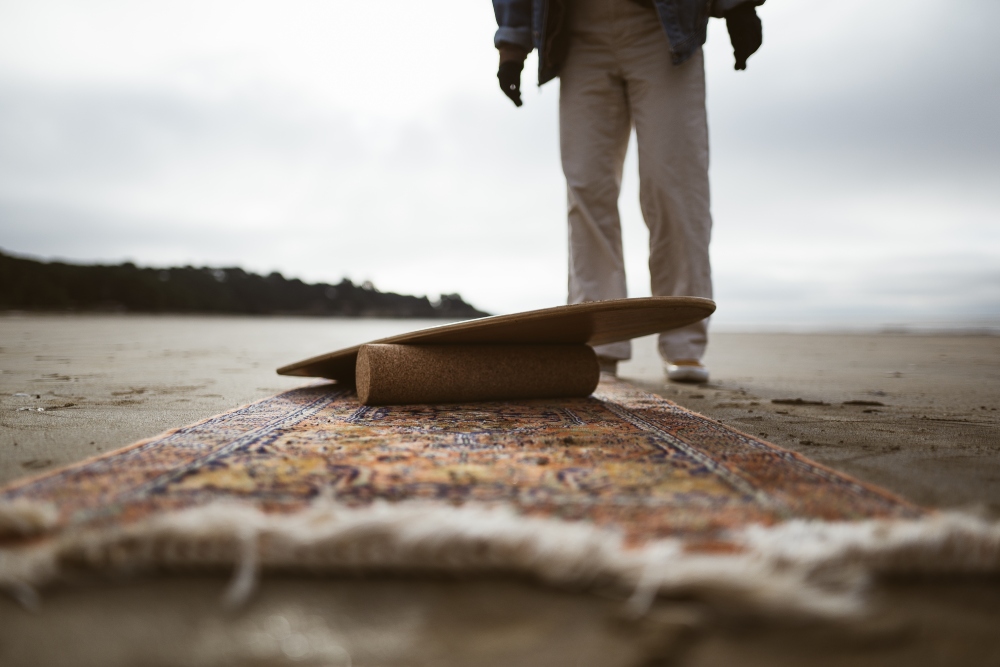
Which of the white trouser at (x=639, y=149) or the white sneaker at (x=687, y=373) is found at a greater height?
the white trouser at (x=639, y=149)

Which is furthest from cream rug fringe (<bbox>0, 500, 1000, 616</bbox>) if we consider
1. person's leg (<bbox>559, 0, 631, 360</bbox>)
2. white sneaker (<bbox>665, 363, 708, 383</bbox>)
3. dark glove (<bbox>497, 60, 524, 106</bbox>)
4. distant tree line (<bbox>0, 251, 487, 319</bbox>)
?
distant tree line (<bbox>0, 251, 487, 319</bbox>)

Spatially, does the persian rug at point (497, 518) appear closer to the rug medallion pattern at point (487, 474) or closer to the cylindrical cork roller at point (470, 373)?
the rug medallion pattern at point (487, 474)

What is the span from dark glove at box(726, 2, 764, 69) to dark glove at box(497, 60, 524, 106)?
81 cm

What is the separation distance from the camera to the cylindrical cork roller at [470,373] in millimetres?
1421

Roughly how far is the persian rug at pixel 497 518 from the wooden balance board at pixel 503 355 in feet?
1.44

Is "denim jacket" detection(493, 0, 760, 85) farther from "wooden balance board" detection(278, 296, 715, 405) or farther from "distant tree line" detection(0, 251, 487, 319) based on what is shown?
"distant tree line" detection(0, 251, 487, 319)

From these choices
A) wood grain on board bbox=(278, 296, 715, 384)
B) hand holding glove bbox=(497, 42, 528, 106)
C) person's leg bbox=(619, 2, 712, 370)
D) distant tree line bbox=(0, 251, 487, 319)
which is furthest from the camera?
distant tree line bbox=(0, 251, 487, 319)

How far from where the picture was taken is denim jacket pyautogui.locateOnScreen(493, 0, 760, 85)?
1.97m

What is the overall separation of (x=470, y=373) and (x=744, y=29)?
1.67m

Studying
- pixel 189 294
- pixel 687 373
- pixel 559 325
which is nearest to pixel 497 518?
pixel 559 325

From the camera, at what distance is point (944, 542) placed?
0.51m

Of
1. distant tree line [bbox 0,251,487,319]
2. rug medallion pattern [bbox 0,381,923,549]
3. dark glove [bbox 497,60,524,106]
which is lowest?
rug medallion pattern [bbox 0,381,923,549]

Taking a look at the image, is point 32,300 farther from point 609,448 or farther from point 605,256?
point 609,448

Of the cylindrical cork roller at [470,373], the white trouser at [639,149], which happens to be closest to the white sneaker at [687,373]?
the white trouser at [639,149]
